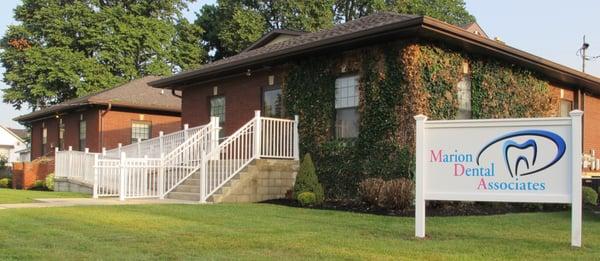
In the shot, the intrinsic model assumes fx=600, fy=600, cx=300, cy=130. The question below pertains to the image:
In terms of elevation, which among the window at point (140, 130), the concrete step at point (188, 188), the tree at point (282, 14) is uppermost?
the tree at point (282, 14)

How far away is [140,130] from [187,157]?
12.8 m

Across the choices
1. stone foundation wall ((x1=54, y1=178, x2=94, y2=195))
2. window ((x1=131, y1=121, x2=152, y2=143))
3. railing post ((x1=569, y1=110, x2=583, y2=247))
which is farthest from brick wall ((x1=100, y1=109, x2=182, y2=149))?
railing post ((x1=569, y1=110, x2=583, y2=247))

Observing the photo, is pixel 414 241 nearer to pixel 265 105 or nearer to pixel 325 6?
pixel 265 105

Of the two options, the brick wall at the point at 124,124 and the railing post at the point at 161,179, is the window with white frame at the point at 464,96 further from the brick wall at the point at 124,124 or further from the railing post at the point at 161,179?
the brick wall at the point at 124,124

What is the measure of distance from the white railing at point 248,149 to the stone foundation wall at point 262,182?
0.23 m

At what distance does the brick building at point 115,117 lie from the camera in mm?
26953

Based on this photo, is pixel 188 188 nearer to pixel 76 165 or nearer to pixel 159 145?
pixel 159 145

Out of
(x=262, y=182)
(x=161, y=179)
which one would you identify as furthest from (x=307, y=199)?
(x=161, y=179)

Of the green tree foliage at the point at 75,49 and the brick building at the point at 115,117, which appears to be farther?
the green tree foliage at the point at 75,49

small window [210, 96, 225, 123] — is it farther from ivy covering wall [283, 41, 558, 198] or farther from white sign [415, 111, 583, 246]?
white sign [415, 111, 583, 246]

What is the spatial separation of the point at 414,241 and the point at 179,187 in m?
9.04

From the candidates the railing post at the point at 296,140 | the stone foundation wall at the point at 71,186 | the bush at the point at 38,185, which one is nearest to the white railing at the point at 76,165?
the stone foundation wall at the point at 71,186

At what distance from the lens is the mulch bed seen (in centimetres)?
1170

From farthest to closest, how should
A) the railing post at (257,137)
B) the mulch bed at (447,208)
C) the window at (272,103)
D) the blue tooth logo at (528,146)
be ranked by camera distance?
the window at (272,103)
the railing post at (257,137)
the mulch bed at (447,208)
the blue tooth logo at (528,146)
